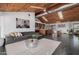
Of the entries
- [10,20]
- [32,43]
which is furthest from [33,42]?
[10,20]

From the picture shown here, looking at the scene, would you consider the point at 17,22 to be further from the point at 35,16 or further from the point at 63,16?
the point at 63,16

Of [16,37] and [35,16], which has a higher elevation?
[35,16]

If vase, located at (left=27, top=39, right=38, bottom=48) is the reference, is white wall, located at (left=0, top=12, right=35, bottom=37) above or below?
above

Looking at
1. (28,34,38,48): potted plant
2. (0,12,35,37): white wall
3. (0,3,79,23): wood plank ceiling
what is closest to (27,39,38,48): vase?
(28,34,38,48): potted plant

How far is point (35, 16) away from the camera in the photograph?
2301 millimetres

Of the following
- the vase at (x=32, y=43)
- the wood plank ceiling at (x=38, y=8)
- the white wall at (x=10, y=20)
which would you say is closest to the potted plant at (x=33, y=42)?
the vase at (x=32, y=43)

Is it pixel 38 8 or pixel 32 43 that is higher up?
pixel 38 8

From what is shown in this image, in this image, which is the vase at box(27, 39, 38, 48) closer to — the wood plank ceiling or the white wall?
the white wall

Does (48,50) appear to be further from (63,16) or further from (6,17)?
(6,17)

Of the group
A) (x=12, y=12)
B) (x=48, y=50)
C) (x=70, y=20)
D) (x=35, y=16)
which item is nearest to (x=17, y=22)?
(x=12, y=12)

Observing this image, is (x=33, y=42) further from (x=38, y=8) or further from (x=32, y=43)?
(x=38, y=8)

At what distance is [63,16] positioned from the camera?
89.9 inches
